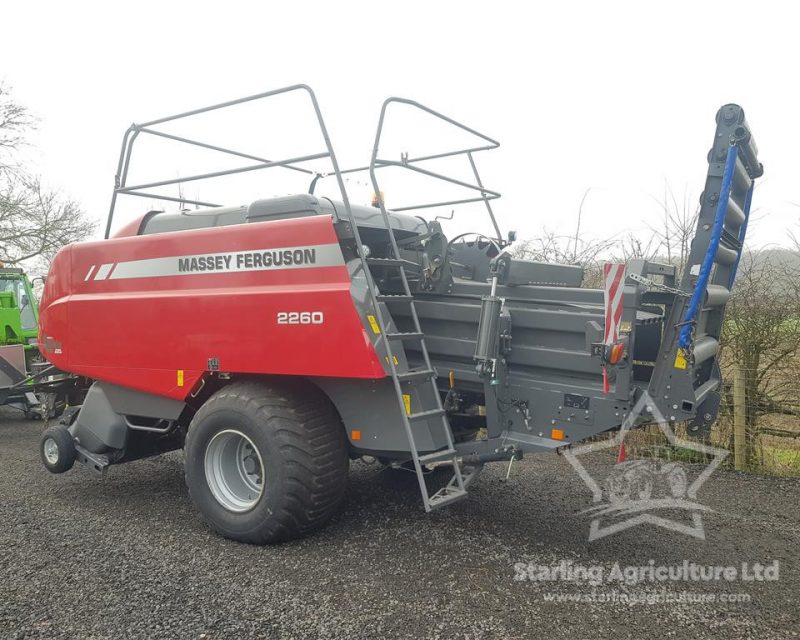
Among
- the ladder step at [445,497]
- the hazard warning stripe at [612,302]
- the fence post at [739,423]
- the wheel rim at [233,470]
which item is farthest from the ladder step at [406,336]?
the fence post at [739,423]

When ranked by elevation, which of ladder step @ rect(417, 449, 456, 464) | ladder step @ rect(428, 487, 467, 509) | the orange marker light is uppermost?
the orange marker light

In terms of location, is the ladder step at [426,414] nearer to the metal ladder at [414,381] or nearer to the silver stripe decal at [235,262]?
the metal ladder at [414,381]

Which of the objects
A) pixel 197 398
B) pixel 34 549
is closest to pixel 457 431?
pixel 197 398

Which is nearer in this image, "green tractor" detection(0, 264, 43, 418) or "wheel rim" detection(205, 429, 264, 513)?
"wheel rim" detection(205, 429, 264, 513)

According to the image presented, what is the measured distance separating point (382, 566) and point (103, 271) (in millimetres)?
2912

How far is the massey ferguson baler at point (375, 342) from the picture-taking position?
3.37 meters

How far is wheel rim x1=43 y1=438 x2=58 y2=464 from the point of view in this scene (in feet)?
16.3

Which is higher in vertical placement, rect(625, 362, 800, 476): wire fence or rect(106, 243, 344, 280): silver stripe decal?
rect(106, 243, 344, 280): silver stripe decal

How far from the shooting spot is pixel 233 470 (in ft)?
13.8

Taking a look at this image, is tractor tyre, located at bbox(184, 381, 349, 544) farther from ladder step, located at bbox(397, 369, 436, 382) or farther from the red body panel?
ladder step, located at bbox(397, 369, 436, 382)

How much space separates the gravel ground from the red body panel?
105 cm

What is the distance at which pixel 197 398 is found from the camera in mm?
4375

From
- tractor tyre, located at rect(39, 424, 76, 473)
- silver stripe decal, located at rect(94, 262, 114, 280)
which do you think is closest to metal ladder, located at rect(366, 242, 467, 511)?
silver stripe decal, located at rect(94, 262, 114, 280)

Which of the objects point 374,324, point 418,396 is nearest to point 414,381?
point 418,396
